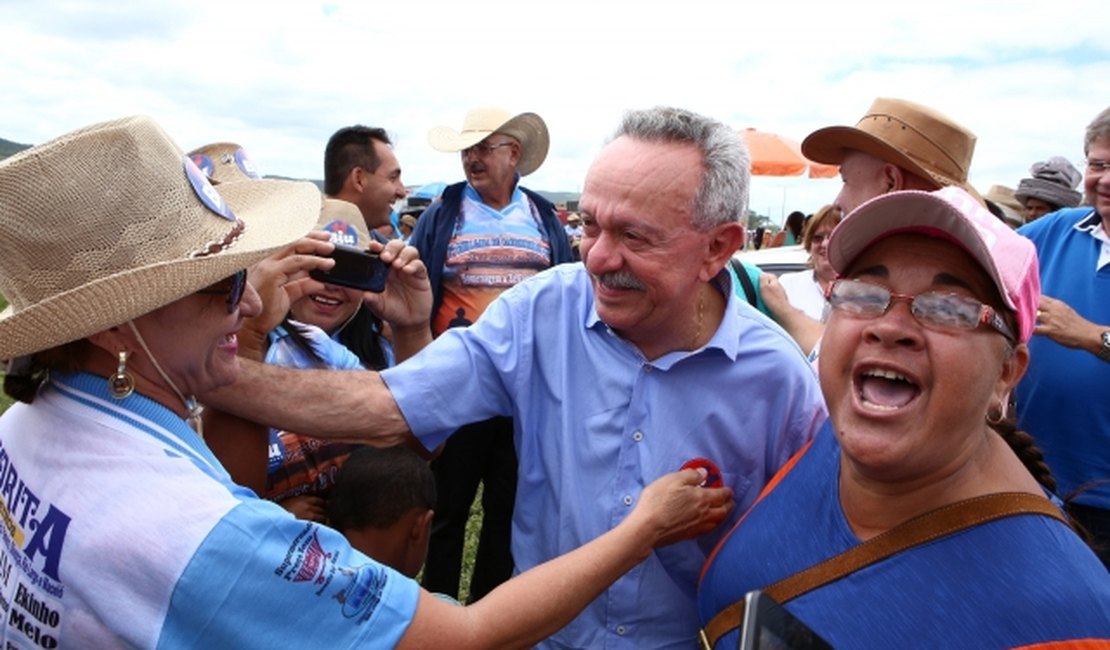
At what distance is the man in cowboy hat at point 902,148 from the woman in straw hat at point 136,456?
2074mm

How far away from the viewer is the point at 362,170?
4.91 m

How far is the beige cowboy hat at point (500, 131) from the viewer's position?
16.4 feet

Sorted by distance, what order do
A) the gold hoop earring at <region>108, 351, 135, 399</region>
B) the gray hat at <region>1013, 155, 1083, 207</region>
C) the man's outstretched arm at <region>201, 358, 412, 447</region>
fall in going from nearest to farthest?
the gold hoop earring at <region>108, 351, 135, 399</region> < the man's outstretched arm at <region>201, 358, 412, 447</region> < the gray hat at <region>1013, 155, 1083, 207</region>

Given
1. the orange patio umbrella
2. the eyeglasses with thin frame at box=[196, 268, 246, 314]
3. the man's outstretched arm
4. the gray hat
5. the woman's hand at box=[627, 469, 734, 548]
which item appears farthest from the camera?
the orange patio umbrella

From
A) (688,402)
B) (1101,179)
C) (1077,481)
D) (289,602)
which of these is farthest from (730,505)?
(1101,179)

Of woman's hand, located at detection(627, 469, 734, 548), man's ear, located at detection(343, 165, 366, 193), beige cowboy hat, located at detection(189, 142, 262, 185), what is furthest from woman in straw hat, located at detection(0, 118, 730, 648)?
man's ear, located at detection(343, 165, 366, 193)

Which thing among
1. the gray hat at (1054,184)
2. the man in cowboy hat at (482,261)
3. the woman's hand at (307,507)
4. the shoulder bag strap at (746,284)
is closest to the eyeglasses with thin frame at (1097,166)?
the shoulder bag strap at (746,284)

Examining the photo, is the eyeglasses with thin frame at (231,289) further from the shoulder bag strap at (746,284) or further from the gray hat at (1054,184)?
the gray hat at (1054,184)

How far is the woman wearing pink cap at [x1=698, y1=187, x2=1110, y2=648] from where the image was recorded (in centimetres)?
133

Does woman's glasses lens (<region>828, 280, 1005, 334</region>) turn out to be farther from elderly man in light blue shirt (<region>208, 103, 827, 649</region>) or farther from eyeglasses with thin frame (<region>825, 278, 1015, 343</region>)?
elderly man in light blue shirt (<region>208, 103, 827, 649</region>)

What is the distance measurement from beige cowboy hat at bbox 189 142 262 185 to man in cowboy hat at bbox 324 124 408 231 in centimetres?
170

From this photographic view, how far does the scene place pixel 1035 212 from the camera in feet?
22.6

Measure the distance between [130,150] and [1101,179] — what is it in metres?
3.20

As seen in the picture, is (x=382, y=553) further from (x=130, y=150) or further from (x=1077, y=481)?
(x=1077, y=481)
